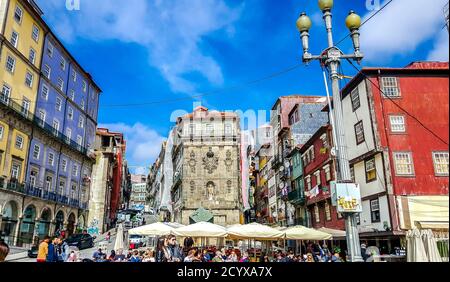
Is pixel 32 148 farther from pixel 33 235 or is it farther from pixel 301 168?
pixel 301 168

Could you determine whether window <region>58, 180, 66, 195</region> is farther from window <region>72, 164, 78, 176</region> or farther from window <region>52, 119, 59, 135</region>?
window <region>52, 119, 59, 135</region>

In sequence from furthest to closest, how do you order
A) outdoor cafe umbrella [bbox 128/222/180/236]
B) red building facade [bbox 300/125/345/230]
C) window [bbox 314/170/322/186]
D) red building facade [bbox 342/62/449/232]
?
window [bbox 314/170/322/186]
red building facade [bbox 300/125/345/230]
outdoor cafe umbrella [bbox 128/222/180/236]
red building facade [bbox 342/62/449/232]

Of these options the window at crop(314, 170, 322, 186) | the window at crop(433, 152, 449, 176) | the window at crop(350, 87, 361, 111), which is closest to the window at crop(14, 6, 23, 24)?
the window at crop(350, 87, 361, 111)

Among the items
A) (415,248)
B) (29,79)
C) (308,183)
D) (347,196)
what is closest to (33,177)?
(29,79)

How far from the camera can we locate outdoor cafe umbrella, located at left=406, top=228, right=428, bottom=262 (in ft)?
14.0

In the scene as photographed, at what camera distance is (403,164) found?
638cm

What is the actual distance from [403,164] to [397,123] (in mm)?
851

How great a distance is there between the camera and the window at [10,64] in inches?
260

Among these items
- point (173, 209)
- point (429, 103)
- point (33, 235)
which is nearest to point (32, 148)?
point (33, 235)

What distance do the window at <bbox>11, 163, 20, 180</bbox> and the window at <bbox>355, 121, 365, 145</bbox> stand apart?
311 inches

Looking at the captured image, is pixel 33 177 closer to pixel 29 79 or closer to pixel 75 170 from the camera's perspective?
pixel 75 170

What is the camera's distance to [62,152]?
8.88 m
